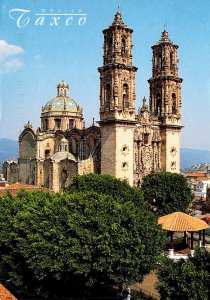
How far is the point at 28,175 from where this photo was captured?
172ft

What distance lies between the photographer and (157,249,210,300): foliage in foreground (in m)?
16.4

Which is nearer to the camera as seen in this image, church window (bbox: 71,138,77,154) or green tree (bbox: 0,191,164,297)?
green tree (bbox: 0,191,164,297)

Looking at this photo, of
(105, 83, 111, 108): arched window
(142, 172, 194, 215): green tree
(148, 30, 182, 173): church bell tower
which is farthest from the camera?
(148, 30, 182, 173): church bell tower

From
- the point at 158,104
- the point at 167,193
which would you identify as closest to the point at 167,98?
the point at 158,104

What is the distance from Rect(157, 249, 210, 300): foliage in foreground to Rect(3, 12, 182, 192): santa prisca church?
78.8 ft

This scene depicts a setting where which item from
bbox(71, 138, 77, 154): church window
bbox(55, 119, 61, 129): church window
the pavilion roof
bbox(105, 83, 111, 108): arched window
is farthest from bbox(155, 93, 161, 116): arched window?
the pavilion roof

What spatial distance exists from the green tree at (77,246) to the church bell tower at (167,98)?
2660 cm

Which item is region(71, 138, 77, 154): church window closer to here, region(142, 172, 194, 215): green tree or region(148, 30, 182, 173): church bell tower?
region(148, 30, 182, 173): church bell tower

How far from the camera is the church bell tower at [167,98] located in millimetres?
47969

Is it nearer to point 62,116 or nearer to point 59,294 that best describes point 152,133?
point 62,116

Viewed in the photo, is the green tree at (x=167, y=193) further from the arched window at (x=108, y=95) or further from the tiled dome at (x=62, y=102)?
the tiled dome at (x=62, y=102)

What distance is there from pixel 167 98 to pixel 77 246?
103 ft

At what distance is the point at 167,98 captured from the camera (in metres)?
47.8

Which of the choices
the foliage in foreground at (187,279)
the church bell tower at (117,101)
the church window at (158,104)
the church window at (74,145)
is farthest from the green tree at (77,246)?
the church window at (74,145)
